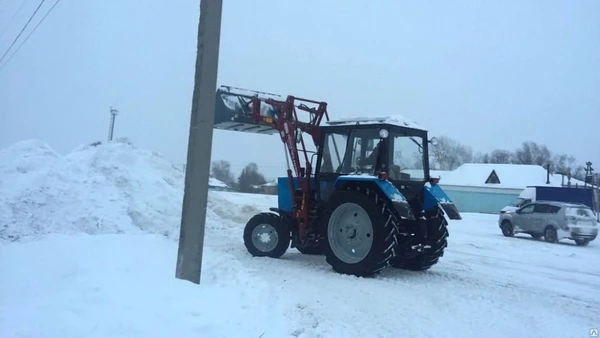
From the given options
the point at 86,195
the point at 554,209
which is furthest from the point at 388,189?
the point at 554,209

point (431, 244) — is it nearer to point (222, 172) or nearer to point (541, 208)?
point (541, 208)

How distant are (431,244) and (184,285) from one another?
5.28m

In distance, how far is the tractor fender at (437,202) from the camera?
32.1ft

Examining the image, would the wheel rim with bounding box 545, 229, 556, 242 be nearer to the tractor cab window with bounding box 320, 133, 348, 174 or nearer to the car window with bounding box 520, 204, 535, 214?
the car window with bounding box 520, 204, 535, 214

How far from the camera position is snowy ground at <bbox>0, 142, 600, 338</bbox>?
5047 millimetres

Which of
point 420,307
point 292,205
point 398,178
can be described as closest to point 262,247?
point 292,205

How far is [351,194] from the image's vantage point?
943cm

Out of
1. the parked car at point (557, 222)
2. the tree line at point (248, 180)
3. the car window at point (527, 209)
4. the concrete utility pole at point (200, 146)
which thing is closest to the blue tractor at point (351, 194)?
the concrete utility pole at point (200, 146)

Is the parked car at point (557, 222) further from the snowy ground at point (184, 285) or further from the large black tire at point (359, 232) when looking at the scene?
the large black tire at point (359, 232)

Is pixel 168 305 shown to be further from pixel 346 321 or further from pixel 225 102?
pixel 225 102

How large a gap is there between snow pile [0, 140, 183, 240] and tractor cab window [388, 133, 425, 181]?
A: 5.31m

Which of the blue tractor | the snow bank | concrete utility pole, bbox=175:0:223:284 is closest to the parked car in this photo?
the blue tractor

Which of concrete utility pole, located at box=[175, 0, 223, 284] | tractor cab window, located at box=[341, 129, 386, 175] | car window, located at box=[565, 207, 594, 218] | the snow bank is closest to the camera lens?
the snow bank

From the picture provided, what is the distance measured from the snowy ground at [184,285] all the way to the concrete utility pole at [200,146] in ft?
1.39
